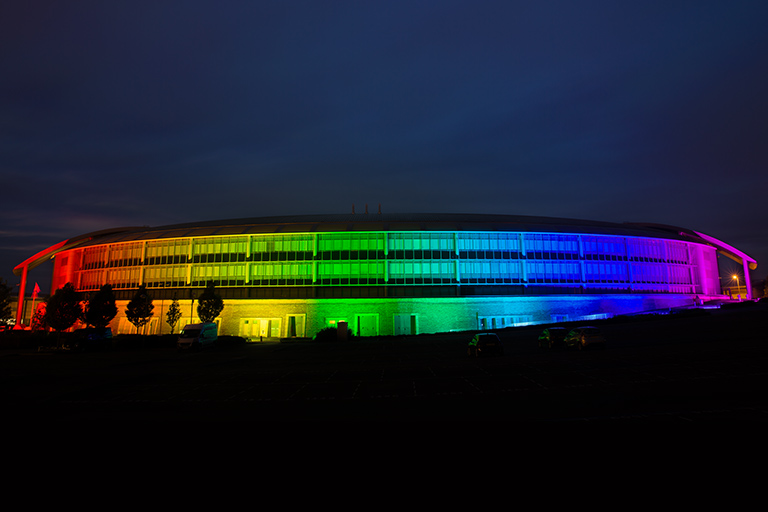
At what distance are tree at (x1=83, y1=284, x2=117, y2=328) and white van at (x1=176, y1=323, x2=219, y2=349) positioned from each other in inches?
571

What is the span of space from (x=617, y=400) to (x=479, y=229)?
48809 millimetres

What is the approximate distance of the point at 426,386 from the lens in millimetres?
19344

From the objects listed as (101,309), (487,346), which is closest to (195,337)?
(101,309)

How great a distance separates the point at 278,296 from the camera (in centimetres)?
6081

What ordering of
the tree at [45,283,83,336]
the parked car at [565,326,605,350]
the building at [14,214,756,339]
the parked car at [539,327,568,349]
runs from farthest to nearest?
the building at [14,214,756,339] < the tree at [45,283,83,336] < the parked car at [539,327,568,349] < the parked car at [565,326,605,350]

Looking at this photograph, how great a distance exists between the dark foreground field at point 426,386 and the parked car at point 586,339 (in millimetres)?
827

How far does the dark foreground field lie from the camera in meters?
13.8

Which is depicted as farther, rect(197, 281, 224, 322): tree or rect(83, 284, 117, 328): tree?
rect(197, 281, 224, 322): tree

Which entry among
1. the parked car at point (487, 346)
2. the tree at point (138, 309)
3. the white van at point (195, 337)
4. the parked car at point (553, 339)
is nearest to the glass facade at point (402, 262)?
the tree at point (138, 309)

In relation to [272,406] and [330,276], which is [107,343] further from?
[272,406]

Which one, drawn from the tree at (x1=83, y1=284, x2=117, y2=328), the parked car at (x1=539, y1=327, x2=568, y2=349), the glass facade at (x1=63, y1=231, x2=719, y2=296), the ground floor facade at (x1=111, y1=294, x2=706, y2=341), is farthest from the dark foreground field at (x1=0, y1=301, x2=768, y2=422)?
the glass facade at (x1=63, y1=231, x2=719, y2=296)

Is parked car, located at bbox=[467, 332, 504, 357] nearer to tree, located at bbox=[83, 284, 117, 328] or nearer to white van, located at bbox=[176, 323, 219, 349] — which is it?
white van, located at bbox=[176, 323, 219, 349]

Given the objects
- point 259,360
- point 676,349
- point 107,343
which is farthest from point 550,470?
point 107,343

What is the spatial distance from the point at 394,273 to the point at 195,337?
27.7 metres
